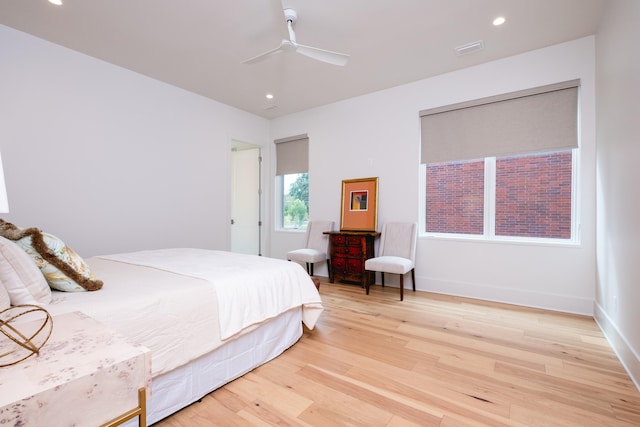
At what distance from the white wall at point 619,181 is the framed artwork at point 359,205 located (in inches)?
93.8

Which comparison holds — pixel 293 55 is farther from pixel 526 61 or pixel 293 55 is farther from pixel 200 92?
pixel 526 61

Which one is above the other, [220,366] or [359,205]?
[359,205]

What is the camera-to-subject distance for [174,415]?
155cm

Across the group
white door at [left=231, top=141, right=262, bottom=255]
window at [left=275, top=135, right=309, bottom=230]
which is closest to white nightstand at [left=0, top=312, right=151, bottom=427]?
window at [left=275, top=135, right=309, bottom=230]

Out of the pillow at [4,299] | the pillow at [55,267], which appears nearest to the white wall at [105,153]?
the pillow at [55,267]

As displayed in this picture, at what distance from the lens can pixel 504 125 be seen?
11.2 ft

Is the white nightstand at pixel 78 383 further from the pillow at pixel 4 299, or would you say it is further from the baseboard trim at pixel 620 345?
the baseboard trim at pixel 620 345

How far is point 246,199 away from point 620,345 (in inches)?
204

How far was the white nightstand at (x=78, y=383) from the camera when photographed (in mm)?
632

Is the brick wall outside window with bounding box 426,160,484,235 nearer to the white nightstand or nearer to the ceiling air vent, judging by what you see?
the ceiling air vent

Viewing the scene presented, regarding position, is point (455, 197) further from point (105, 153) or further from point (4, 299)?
point (105, 153)

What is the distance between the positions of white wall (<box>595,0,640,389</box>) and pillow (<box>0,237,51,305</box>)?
10.8 feet

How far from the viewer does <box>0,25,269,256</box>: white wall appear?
2848 millimetres

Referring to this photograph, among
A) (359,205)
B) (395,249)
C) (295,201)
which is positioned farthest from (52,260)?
(295,201)
